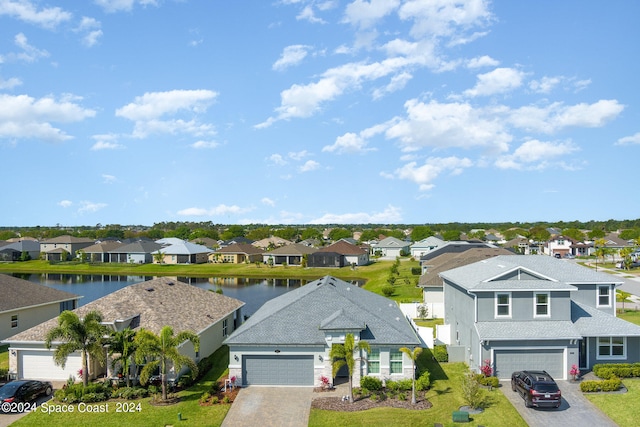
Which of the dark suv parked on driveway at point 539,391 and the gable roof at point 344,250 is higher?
the gable roof at point 344,250

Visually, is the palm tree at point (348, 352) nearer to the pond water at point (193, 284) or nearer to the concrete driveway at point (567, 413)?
the concrete driveway at point (567, 413)

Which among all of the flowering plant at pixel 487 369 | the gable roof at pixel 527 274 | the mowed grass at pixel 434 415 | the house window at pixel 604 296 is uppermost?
the gable roof at pixel 527 274

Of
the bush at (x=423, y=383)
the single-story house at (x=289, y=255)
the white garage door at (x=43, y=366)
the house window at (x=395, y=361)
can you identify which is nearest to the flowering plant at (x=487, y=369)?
the bush at (x=423, y=383)

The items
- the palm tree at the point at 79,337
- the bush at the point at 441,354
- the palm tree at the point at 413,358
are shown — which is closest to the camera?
the palm tree at the point at 413,358

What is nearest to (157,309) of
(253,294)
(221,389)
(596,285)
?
(221,389)

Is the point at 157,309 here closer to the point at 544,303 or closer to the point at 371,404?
the point at 371,404

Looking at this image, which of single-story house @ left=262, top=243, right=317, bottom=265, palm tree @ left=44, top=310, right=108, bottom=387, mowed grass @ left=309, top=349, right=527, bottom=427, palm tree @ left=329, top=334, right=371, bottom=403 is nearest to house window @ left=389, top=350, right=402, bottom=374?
palm tree @ left=329, top=334, right=371, bottom=403

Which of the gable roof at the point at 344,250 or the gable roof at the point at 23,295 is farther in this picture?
the gable roof at the point at 344,250

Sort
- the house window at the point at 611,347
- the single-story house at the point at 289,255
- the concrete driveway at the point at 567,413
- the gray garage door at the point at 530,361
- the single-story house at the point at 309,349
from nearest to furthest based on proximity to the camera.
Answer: the concrete driveway at the point at 567,413, the single-story house at the point at 309,349, the gray garage door at the point at 530,361, the house window at the point at 611,347, the single-story house at the point at 289,255
